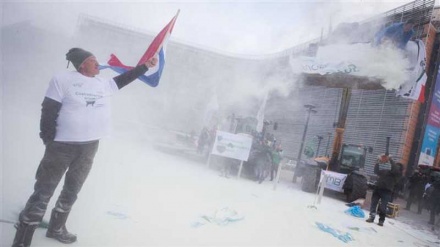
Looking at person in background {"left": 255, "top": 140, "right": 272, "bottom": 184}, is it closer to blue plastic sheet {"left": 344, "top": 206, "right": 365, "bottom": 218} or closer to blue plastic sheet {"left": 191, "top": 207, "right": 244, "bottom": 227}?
blue plastic sheet {"left": 344, "top": 206, "right": 365, "bottom": 218}

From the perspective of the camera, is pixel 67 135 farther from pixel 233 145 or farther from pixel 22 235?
pixel 233 145

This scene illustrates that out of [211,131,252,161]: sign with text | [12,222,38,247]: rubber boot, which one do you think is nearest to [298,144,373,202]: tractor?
[211,131,252,161]: sign with text

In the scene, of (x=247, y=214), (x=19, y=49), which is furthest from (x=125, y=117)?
(x=247, y=214)

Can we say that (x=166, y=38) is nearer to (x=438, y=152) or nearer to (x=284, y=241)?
(x=284, y=241)

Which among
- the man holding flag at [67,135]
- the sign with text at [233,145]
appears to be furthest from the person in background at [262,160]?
the man holding flag at [67,135]

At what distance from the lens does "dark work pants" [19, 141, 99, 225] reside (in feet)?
7.69

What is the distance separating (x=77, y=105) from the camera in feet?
7.95

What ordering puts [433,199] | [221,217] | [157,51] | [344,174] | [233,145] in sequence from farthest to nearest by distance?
[344,174] → [233,145] → [433,199] → [221,217] → [157,51]

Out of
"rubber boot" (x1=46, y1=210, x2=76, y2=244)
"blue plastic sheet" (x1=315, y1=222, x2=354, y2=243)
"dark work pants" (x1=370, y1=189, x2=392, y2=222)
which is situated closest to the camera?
"rubber boot" (x1=46, y1=210, x2=76, y2=244)

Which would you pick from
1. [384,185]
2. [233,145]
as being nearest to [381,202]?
[384,185]

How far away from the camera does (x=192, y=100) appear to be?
2602 centimetres

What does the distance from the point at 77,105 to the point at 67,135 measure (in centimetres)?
25

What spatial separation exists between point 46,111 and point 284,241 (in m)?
3.24

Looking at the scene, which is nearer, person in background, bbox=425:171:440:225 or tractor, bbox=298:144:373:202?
person in background, bbox=425:171:440:225
